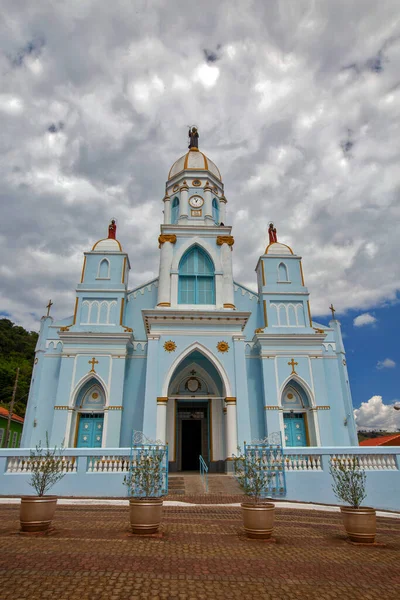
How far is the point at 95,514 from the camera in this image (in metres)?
9.62

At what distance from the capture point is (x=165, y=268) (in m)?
21.3

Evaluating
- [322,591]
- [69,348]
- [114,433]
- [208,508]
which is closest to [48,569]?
[322,591]

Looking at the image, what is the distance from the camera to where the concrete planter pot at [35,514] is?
7.30m

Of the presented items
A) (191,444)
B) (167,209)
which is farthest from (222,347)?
(167,209)

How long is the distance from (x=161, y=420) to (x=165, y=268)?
809 cm

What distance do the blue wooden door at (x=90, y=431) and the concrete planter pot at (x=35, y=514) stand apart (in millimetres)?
12003

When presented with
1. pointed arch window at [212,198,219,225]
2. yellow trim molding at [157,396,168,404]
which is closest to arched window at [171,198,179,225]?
pointed arch window at [212,198,219,225]

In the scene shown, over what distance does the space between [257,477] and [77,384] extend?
1315 cm

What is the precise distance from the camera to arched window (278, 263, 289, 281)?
23516 mm

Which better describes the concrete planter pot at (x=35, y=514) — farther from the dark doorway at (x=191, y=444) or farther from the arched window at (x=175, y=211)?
the arched window at (x=175, y=211)

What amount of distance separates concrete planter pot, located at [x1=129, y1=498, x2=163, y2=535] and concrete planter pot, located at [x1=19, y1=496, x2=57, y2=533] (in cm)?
160

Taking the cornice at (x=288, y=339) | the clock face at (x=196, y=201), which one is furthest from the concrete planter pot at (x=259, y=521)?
the clock face at (x=196, y=201)

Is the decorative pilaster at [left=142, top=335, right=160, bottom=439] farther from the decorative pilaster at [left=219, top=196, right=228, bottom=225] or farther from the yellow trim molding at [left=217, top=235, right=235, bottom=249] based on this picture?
the decorative pilaster at [left=219, top=196, right=228, bottom=225]

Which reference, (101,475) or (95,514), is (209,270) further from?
(95,514)
